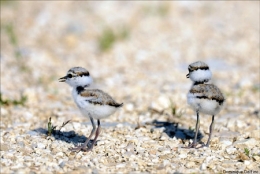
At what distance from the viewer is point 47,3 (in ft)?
42.9

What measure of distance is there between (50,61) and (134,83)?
2.07 metres

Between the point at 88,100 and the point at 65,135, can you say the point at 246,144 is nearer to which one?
the point at 88,100

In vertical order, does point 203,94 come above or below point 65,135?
above

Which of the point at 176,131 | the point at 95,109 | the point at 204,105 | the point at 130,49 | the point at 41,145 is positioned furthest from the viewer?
the point at 130,49

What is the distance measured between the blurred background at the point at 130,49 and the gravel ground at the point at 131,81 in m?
0.02

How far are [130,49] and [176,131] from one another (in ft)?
15.4

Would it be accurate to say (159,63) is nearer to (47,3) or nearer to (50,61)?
(50,61)

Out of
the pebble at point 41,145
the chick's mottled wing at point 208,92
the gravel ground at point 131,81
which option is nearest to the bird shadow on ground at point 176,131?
the gravel ground at point 131,81

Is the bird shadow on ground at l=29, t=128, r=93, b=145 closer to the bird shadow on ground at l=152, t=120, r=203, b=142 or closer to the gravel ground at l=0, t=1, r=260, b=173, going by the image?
the gravel ground at l=0, t=1, r=260, b=173

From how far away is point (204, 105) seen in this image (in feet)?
17.7

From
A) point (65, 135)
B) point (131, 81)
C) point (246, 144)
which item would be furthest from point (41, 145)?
point (131, 81)

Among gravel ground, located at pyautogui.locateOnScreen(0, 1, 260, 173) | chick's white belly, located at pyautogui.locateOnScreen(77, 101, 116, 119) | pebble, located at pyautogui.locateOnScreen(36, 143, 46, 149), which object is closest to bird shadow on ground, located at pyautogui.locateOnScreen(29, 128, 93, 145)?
gravel ground, located at pyautogui.locateOnScreen(0, 1, 260, 173)

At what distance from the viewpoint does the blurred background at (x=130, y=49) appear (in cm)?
815

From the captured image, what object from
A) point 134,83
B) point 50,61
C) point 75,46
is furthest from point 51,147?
point 75,46
